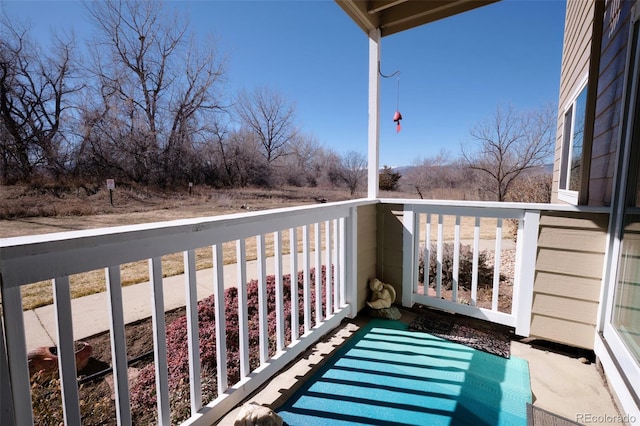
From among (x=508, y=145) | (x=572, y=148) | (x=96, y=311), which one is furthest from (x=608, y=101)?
(x=508, y=145)

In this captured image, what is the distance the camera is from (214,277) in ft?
4.99

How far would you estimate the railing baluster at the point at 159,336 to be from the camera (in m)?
1.21

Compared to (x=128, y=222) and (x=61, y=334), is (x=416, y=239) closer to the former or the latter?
(x=128, y=222)

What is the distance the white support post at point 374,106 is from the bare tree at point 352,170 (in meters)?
0.11

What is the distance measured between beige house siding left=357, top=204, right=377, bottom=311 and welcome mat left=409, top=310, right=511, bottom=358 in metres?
0.53

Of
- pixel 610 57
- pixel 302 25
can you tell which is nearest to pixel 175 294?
pixel 302 25

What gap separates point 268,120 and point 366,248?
1.66m

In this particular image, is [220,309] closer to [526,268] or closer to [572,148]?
[526,268]

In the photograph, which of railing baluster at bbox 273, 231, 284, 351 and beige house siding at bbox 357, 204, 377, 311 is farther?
beige house siding at bbox 357, 204, 377, 311

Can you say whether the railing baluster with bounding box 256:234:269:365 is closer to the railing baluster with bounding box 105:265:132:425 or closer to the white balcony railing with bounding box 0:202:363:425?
the white balcony railing with bounding box 0:202:363:425

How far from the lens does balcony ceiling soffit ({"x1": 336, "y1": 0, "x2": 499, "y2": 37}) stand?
2469 mm

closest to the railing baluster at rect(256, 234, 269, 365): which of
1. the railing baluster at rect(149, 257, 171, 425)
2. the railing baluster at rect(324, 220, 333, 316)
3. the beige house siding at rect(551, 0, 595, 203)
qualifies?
the railing baluster at rect(149, 257, 171, 425)

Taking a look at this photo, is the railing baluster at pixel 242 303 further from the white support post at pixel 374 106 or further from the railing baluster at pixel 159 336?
the white support post at pixel 374 106

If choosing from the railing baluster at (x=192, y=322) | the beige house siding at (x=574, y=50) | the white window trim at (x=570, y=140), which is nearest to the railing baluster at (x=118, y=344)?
the railing baluster at (x=192, y=322)
